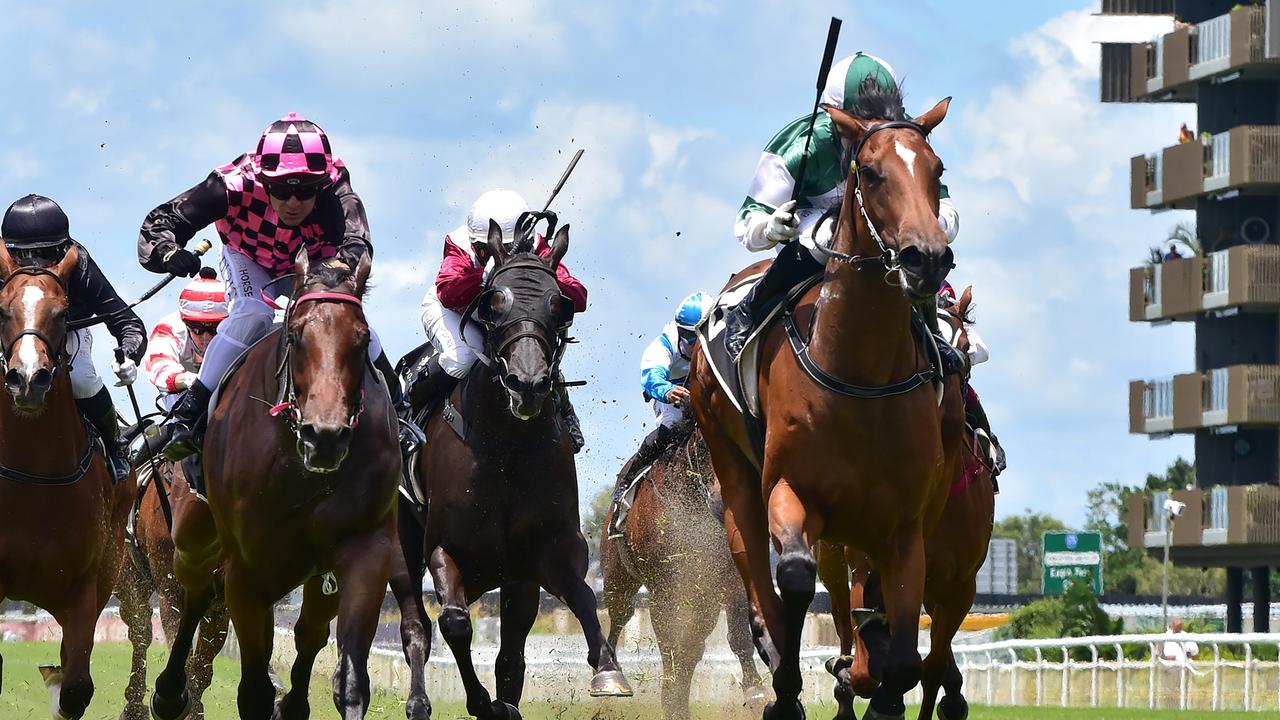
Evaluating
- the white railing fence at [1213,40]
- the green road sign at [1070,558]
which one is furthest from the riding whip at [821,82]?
the white railing fence at [1213,40]

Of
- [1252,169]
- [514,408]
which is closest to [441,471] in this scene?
[514,408]

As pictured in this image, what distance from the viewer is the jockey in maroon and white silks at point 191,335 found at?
14320mm

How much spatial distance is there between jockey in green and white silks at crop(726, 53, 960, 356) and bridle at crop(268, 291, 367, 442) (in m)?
2.00

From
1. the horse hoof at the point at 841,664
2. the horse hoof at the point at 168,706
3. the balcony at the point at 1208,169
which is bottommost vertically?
the horse hoof at the point at 168,706

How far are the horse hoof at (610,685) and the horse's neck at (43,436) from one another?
9.81ft

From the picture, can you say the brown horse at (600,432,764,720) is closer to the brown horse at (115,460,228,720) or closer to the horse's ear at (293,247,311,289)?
the brown horse at (115,460,228,720)

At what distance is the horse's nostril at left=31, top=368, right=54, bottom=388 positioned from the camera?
9.99 meters

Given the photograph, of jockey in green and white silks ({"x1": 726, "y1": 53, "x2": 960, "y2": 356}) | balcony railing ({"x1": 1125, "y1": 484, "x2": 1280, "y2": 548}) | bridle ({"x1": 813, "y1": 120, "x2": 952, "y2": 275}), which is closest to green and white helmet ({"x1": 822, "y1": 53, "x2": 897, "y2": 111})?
jockey in green and white silks ({"x1": 726, "y1": 53, "x2": 960, "y2": 356})

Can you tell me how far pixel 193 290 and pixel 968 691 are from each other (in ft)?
36.0

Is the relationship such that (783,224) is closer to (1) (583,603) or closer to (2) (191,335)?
(1) (583,603)

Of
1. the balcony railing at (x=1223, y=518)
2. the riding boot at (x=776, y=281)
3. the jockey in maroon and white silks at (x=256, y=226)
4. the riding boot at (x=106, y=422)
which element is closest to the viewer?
the riding boot at (x=776, y=281)

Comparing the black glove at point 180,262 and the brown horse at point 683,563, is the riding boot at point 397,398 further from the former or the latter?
the brown horse at point 683,563

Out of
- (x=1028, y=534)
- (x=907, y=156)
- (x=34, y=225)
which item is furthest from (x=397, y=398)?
(x=1028, y=534)

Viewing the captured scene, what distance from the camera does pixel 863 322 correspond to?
883 centimetres
